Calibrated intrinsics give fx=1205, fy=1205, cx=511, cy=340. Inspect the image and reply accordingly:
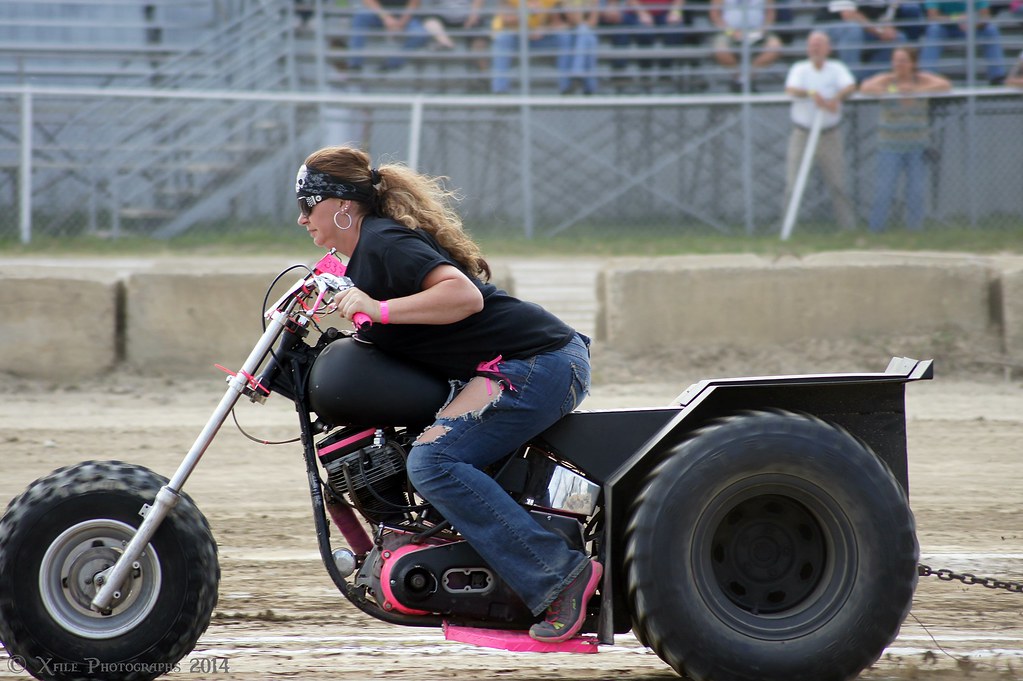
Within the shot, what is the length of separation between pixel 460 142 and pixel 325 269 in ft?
33.7

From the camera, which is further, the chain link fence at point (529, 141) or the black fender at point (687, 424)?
the chain link fence at point (529, 141)

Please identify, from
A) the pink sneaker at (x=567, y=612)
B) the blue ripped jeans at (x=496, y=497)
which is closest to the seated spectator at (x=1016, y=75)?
the blue ripped jeans at (x=496, y=497)

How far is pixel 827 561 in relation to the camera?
151 inches

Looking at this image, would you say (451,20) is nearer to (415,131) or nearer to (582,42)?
(582,42)

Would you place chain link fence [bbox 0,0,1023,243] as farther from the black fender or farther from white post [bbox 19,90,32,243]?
the black fender

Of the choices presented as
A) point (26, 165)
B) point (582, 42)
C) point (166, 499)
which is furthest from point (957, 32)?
point (166, 499)

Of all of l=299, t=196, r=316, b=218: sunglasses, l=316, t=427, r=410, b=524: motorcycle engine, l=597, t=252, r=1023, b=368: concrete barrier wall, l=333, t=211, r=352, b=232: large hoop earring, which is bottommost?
l=597, t=252, r=1023, b=368: concrete barrier wall

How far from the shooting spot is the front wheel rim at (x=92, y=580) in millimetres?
3770

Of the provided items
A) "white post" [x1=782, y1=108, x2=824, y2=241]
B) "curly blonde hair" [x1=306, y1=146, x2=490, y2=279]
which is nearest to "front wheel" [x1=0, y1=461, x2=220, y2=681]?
"curly blonde hair" [x1=306, y1=146, x2=490, y2=279]

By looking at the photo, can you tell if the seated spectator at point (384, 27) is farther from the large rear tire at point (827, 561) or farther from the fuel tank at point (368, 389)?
the large rear tire at point (827, 561)

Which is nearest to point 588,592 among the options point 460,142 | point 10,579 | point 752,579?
point 752,579

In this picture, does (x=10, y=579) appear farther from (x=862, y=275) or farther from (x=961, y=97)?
(x=961, y=97)

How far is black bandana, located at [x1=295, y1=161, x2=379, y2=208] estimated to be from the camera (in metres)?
3.90

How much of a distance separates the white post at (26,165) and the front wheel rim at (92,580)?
33.5 ft
